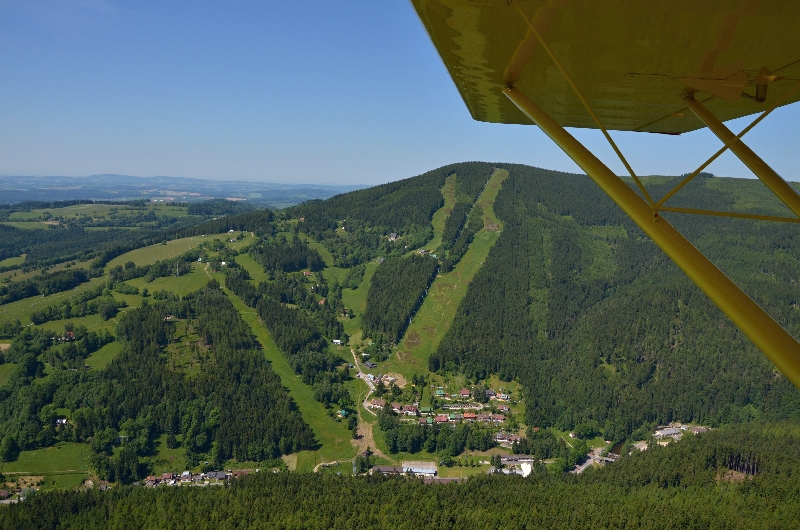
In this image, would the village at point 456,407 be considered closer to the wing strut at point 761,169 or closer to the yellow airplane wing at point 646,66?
the wing strut at point 761,169

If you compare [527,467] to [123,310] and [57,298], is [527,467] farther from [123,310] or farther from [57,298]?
[57,298]

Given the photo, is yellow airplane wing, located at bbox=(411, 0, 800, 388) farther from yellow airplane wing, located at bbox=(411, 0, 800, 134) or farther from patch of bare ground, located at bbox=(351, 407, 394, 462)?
patch of bare ground, located at bbox=(351, 407, 394, 462)

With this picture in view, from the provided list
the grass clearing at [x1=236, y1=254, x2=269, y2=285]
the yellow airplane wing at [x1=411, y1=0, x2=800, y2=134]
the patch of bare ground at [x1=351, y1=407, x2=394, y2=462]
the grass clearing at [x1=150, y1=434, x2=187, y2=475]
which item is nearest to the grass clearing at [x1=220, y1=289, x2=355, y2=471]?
the patch of bare ground at [x1=351, y1=407, x2=394, y2=462]

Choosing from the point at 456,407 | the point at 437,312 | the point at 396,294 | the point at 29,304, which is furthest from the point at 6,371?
the point at 437,312

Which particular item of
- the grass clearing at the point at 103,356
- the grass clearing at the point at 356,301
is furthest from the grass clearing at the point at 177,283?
the grass clearing at the point at 356,301

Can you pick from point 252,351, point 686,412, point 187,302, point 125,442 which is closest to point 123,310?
point 187,302

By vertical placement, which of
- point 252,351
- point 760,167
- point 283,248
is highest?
point 760,167
